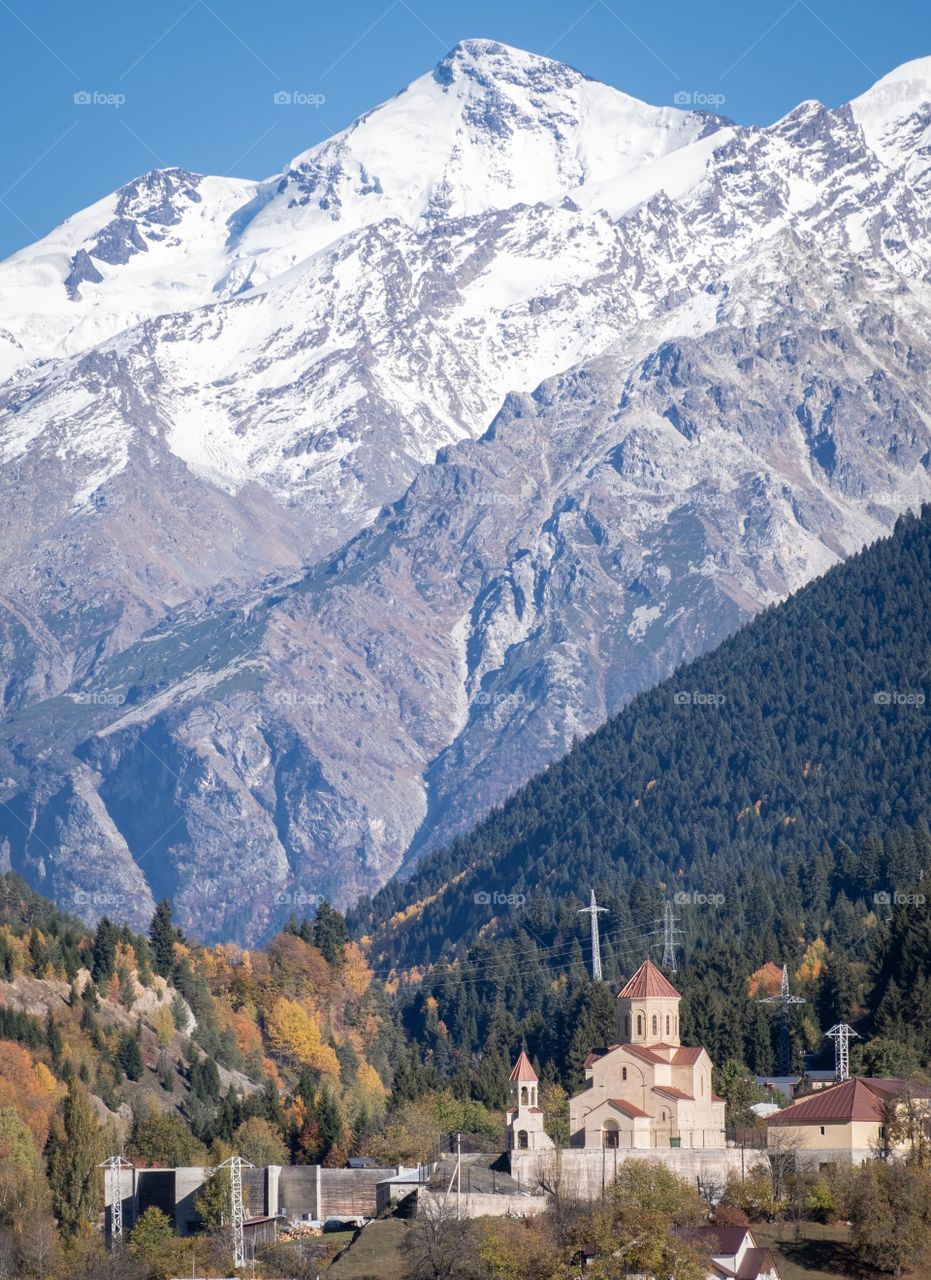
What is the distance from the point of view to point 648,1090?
152 metres

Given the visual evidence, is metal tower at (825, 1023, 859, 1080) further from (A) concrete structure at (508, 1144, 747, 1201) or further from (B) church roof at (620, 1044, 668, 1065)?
(A) concrete structure at (508, 1144, 747, 1201)

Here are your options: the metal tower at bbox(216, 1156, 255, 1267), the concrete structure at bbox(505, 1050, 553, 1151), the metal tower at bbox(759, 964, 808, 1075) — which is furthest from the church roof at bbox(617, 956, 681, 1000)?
the metal tower at bbox(216, 1156, 255, 1267)

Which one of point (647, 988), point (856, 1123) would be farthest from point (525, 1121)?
point (856, 1123)

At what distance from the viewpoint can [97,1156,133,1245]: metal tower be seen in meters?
147

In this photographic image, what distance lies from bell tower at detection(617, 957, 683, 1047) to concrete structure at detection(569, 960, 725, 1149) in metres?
0.06

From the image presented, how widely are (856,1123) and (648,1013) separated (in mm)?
15822

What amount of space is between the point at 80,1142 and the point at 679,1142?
34.5 m

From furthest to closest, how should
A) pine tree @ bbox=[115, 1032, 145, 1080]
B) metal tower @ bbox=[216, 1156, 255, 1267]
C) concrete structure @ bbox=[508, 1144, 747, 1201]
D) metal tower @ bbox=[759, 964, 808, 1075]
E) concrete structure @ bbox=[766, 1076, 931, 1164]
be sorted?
pine tree @ bbox=[115, 1032, 145, 1080] < metal tower @ bbox=[759, 964, 808, 1075] < concrete structure @ bbox=[766, 1076, 931, 1164] < concrete structure @ bbox=[508, 1144, 747, 1201] < metal tower @ bbox=[216, 1156, 255, 1267]

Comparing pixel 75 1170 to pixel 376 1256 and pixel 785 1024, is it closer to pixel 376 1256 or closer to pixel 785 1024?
pixel 376 1256

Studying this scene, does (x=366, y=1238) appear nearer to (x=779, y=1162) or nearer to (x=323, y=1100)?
(x=779, y=1162)

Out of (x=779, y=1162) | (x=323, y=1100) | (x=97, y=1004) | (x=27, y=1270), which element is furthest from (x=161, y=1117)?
(x=779, y=1162)

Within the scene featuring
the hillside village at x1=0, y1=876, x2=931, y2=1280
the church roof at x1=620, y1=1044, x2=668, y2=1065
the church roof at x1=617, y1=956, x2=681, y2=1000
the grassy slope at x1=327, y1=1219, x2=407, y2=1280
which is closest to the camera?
the hillside village at x1=0, y1=876, x2=931, y2=1280

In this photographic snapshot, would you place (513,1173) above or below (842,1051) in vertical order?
below

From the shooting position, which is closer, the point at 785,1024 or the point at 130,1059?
the point at 785,1024
